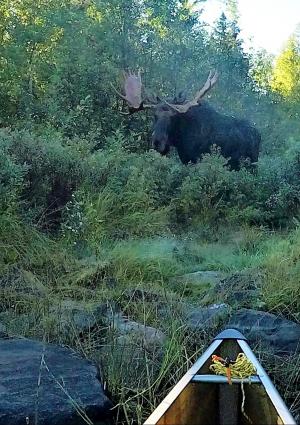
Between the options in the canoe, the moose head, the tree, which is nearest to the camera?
the canoe

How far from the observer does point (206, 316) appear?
13.9 ft

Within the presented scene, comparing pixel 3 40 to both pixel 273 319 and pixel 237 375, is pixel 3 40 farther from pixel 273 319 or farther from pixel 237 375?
A: pixel 237 375

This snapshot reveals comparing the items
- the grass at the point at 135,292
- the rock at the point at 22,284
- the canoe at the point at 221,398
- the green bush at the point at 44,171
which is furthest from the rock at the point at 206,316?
the green bush at the point at 44,171

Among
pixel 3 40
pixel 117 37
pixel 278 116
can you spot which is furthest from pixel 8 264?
pixel 278 116

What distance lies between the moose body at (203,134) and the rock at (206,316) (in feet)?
18.0

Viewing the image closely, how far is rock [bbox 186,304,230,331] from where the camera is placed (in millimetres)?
4066

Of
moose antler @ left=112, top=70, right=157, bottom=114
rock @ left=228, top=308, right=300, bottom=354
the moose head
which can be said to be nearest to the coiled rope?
rock @ left=228, top=308, right=300, bottom=354

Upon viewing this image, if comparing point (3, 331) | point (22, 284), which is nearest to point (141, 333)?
point (3, 331)

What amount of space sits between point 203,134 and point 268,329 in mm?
6292

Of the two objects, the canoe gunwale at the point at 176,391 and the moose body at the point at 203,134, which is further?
the moose body at the point at 203,134

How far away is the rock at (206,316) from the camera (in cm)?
407

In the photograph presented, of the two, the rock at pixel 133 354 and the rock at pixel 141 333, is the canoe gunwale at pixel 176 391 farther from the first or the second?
the rock at pixel 141 333

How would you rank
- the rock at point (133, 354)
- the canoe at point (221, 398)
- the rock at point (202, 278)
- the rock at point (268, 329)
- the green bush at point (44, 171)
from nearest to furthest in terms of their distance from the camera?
the canoe at point (221, 398) → the rock at point (133, 354) → the rock at point (268, 329) → the rock at point (202, 278) → the green bush at point (44, 171)

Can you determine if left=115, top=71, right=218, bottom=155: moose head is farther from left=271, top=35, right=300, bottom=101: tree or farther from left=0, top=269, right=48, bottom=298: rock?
left=271, top=35, right=300, bottom=101: tree
